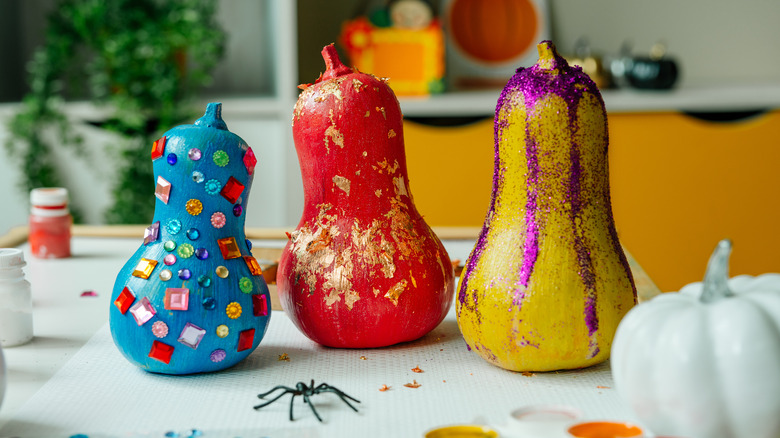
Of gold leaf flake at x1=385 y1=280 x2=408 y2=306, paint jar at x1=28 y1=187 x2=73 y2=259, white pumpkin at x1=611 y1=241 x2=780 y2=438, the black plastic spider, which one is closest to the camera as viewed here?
white pumpkin at x1=611 y1=241 x2=780 y2=438

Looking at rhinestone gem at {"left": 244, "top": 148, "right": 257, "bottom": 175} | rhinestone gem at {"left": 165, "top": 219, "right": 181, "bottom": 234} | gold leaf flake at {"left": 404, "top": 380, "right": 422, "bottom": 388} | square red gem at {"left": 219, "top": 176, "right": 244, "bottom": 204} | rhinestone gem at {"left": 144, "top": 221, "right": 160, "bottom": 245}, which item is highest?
rhinestone gem at {"left": 244, "top": 148, "right": 257, "bottom": 175}

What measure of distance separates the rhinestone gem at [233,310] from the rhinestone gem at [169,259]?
0.05 m

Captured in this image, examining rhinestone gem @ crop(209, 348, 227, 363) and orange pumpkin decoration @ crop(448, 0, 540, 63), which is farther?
orange pumpkin decoration @ crop(448, 0, 540, 63)

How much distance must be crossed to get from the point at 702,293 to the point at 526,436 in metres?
0.15

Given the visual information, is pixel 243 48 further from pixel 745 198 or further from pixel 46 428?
pixel 46 428

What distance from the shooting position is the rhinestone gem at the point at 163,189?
63cm

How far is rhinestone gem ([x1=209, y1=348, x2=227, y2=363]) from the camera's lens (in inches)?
24.6

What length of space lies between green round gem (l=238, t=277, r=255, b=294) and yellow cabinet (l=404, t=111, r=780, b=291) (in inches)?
58.6

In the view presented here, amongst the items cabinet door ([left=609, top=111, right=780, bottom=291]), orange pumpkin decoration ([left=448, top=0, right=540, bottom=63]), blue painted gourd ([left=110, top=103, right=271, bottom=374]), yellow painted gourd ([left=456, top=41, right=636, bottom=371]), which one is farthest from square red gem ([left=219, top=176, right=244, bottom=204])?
orange pumpkin decoration ([left=448, top=0, right=540, bottom=63])

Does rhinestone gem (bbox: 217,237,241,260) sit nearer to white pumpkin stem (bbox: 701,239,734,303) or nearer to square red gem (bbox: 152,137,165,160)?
square red gem (bbox: 152,137,165,160)

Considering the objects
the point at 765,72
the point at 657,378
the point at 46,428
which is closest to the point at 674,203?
the point at 765,72

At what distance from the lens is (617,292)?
0.63 meters

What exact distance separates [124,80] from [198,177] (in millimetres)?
1551

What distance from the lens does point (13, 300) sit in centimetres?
73
